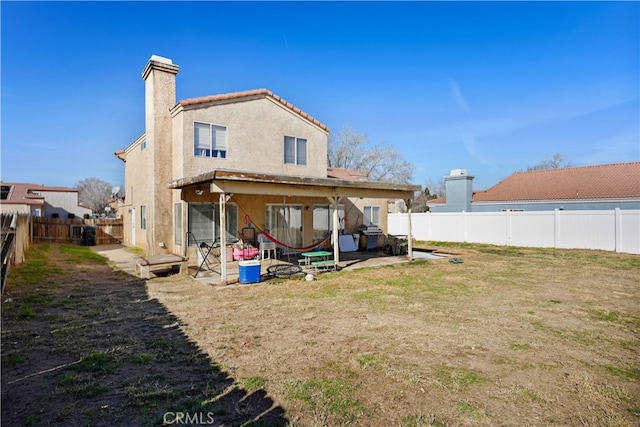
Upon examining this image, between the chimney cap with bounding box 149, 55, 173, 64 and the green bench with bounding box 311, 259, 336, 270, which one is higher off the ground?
the chimney cap with bounding box 149, 55, 173, 64

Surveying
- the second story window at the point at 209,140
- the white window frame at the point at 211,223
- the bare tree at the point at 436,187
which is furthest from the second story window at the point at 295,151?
the bare tree at the point at 436,187

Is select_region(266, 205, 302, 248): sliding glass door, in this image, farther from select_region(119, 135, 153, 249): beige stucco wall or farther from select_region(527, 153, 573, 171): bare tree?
select_region(527, 153, 573, 171): bare tree

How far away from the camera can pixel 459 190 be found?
1008 inches

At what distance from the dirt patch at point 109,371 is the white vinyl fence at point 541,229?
18.1 m

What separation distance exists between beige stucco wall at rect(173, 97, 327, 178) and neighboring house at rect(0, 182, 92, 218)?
1012 inches

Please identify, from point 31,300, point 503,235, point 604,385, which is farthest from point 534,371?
point 503,235

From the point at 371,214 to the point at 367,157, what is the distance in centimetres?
1959

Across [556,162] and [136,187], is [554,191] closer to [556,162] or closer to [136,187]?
[136,187]

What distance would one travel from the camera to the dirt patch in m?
2.95

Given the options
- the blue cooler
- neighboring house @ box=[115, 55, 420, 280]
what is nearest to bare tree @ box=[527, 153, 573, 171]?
neighboring house @ box=[115, 55, 420, 280]

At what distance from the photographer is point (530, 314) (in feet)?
20.0

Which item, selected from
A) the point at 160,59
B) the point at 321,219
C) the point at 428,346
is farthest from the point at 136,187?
the point at 428,346

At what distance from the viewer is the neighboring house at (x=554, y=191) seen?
20281 millimetres

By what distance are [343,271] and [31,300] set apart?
25.0ft
